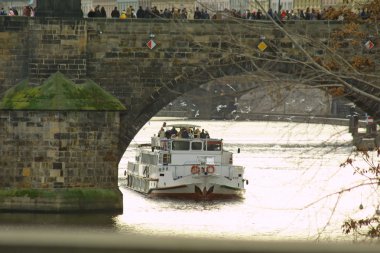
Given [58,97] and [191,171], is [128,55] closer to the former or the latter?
[58,97]

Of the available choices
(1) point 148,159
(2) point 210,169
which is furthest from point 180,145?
(1) point 148,159

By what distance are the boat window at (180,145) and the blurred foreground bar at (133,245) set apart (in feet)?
133

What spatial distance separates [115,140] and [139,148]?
18.0 m

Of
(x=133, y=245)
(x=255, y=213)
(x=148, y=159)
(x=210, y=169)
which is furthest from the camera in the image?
(x=148, y=159)

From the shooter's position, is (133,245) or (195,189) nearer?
(133,245)

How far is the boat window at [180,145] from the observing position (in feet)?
162

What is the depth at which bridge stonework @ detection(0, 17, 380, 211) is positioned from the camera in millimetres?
36688

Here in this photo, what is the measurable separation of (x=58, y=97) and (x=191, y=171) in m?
13.7

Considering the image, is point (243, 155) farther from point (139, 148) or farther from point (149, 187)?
point (149, 187)

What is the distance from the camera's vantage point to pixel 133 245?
8.52 metres

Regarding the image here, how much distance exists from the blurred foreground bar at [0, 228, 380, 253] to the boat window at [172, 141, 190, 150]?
40688 millimetres

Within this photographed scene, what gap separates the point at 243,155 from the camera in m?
79.5

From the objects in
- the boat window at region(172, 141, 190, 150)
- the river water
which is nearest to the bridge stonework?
the river water

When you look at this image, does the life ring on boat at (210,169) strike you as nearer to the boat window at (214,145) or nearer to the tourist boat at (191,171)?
the tourist boat at (191,171)
